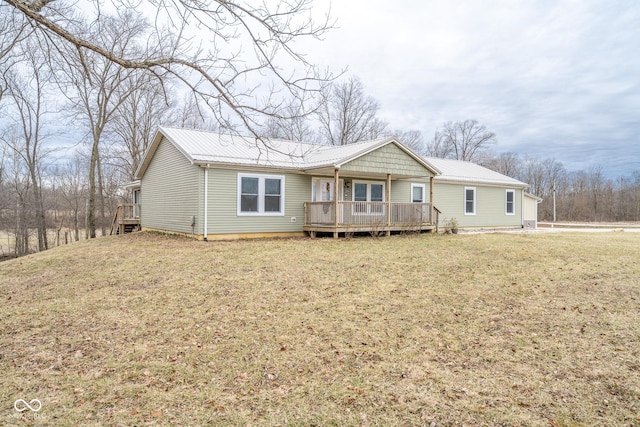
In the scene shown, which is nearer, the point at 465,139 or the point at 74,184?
the point at 74,184

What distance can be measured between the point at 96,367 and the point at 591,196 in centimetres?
5002

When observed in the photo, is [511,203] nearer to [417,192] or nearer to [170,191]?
[417,192]

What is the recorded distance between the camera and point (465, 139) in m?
43.6

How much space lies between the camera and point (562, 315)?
5828 millimetres

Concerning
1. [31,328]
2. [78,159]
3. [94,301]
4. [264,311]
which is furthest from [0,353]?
[78,159]

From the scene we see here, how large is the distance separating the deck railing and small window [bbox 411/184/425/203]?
236cm

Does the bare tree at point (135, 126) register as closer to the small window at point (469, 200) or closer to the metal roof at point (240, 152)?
the metal roof at point (240, 152)

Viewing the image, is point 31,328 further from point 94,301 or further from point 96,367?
point 96,367

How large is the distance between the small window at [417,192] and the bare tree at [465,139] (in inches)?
1053

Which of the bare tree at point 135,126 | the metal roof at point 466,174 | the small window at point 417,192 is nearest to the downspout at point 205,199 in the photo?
the small window at point 417,192

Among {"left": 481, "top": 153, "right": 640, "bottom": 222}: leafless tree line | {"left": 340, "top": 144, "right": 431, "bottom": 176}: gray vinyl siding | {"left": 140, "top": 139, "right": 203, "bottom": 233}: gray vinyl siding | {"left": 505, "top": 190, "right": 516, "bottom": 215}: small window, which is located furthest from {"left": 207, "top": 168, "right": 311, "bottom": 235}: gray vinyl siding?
{"left": 481, "top": 153, "right": 640, "bottom": 222}: leafless tree line

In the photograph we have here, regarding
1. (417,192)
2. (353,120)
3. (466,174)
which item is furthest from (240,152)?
(353,120)

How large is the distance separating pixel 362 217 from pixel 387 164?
2.45 m

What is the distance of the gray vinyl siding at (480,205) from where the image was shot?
66.1 ft
